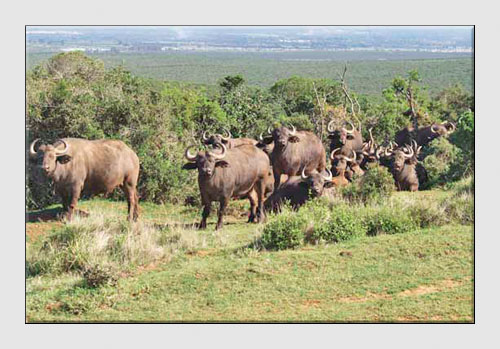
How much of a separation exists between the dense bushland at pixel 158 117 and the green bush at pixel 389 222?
8.79ft

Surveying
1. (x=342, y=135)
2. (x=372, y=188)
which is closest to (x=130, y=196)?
(x=372, y=188)

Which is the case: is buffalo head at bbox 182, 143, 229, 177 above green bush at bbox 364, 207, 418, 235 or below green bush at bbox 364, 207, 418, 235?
above

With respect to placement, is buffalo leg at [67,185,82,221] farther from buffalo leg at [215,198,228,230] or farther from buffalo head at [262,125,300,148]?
buffalo head at [262,125,300,148]

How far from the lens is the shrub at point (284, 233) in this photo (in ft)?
48.0

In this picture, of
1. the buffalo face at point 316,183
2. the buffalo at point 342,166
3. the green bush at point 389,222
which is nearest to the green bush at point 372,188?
the buffalo face at point 316,183

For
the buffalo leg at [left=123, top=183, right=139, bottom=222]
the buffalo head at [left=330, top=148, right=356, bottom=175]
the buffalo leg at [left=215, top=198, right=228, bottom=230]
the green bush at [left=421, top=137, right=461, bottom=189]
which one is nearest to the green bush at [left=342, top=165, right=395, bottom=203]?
the buffalo leg at [left=215, top=198, right=228, bottom=230]

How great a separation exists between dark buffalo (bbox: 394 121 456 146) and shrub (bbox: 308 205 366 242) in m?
13.7

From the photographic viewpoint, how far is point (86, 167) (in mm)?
18141

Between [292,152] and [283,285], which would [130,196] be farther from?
[283,285]

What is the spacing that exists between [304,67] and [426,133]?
40.1 meters

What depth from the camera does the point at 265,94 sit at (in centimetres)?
3195

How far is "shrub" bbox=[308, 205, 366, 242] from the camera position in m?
15.0

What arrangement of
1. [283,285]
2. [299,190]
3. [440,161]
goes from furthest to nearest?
[440,161]
[299,190]
[283,285]

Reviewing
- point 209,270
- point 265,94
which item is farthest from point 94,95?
point 209,270
